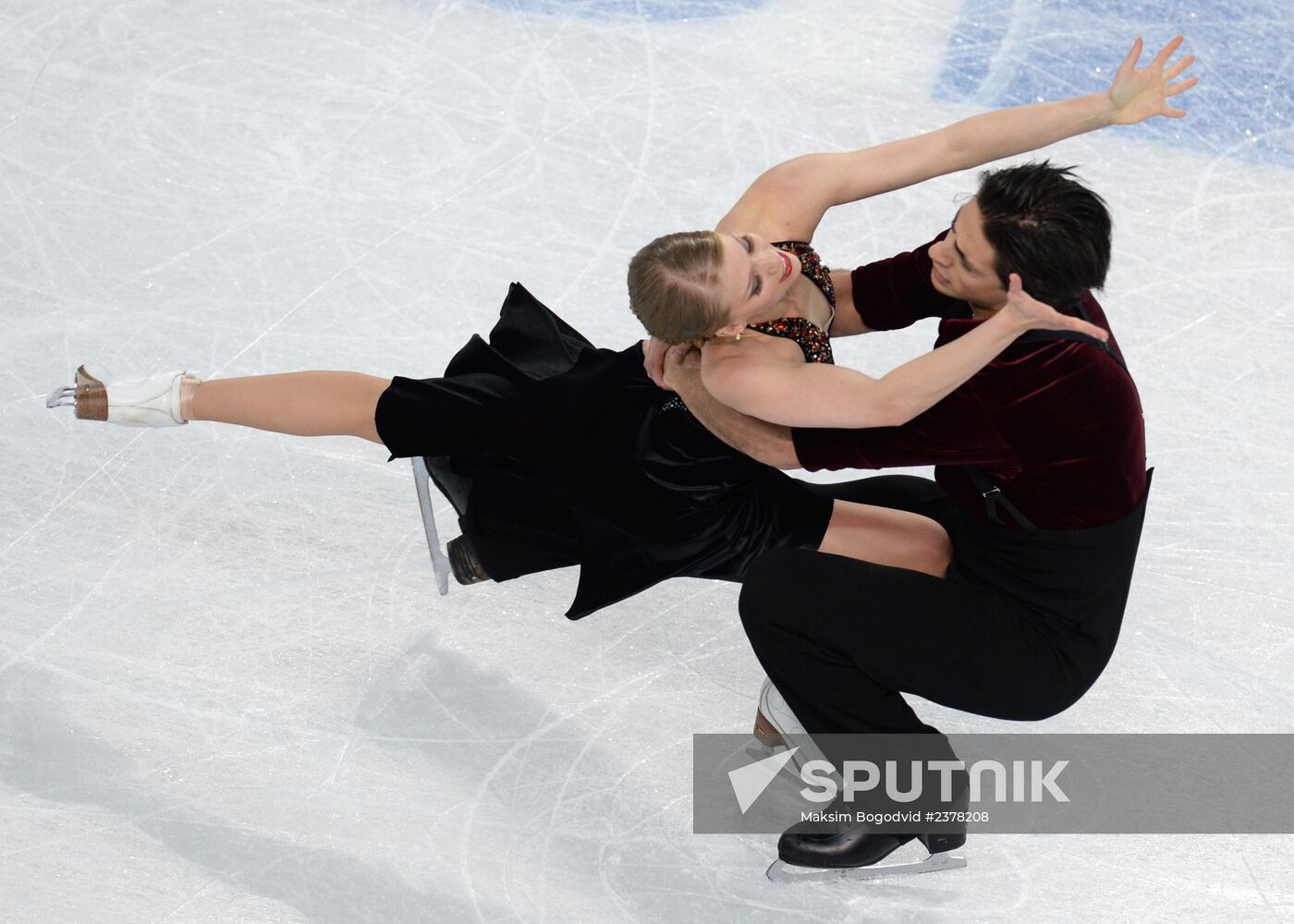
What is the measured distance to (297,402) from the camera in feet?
9.41

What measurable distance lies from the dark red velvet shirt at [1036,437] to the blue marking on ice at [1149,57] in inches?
92.0

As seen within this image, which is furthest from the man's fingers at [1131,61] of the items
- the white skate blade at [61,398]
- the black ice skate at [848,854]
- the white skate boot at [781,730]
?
the white skate blade at [61,398]

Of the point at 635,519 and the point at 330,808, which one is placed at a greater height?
the point at 635,519

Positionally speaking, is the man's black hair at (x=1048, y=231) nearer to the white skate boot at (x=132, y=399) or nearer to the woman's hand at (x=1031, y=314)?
the woman's hand at (x=1031, y=314)

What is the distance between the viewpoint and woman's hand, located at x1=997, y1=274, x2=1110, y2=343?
80.6 inches

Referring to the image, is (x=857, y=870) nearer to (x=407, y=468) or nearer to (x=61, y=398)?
(x=407, y=468)

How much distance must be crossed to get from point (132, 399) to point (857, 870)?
176 cm

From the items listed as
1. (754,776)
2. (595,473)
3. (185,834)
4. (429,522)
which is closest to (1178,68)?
(595,473)

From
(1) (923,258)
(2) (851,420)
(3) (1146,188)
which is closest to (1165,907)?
(2) (851,420)

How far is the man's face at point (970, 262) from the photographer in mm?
2230

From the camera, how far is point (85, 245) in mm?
3791

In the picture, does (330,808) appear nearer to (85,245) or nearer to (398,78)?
(85,245)

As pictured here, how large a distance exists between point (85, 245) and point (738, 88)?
78.5 inches

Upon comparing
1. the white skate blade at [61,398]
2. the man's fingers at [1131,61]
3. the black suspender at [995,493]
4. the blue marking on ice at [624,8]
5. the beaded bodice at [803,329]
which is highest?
the blue marking on ice at [624,8]
